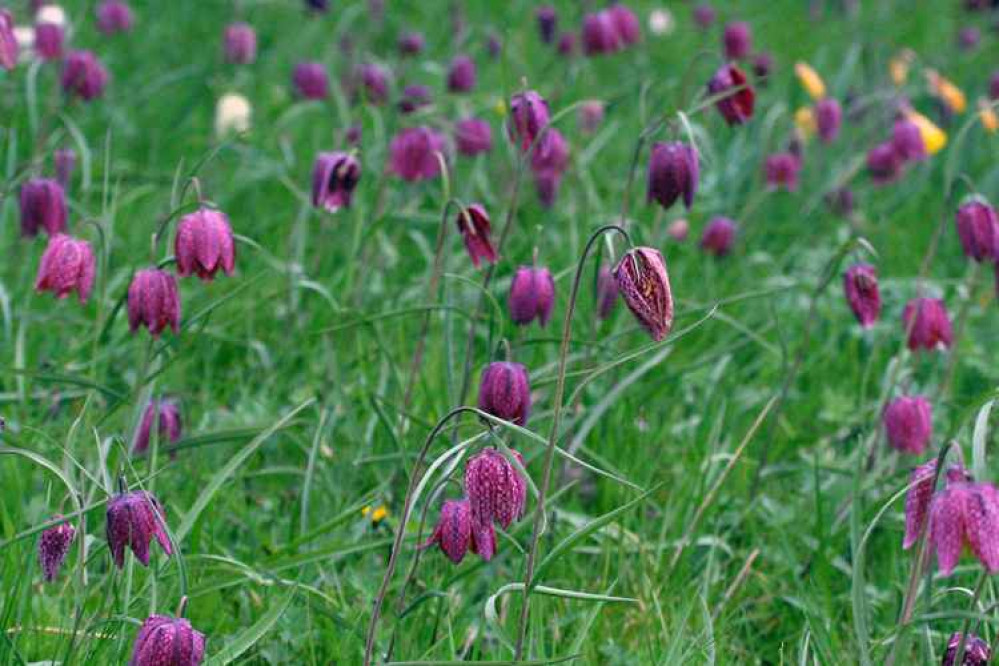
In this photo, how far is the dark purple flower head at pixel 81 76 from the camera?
11.0 ft

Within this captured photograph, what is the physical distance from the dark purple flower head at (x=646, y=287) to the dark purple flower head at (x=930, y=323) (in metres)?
1.05

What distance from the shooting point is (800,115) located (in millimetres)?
4758

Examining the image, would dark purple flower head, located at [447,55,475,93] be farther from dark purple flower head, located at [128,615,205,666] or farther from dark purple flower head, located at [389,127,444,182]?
dark purple flower head, located at [128,615,205,666]

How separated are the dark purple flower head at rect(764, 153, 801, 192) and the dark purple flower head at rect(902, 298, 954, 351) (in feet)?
4.76

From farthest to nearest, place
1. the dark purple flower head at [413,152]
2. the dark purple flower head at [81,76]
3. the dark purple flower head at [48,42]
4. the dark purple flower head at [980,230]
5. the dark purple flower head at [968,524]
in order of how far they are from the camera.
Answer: the dark purple flower head at [48,42] < the dark purple flower head at [81,76] < the dark purple flower head at [413,152] < the dark purple flower head at [980,230] < the dark purple flower head at [968,524]

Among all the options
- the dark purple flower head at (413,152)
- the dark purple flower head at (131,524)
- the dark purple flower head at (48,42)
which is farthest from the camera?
the dark purple flower head at (48,42)

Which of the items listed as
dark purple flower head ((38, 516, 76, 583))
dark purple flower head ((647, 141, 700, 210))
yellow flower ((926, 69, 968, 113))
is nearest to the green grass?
dark purple flower head ((38, 516, 76, 583))

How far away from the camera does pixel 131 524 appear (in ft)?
5.56

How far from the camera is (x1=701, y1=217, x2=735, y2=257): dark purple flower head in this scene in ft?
11.9

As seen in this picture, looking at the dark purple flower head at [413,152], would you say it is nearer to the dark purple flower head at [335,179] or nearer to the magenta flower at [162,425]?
the dark purple flower head at [335,179]

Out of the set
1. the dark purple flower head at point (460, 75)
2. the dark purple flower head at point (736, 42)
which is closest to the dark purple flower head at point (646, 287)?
the dark purple flower head at point (460, 75)

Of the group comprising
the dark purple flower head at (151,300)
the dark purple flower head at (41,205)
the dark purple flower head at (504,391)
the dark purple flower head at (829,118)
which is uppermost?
the dark purple flower head at (151,300)

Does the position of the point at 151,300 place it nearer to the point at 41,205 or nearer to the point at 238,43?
the point at 41,205

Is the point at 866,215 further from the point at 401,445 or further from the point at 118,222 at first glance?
the point at 401,445
